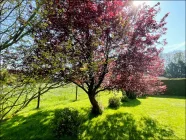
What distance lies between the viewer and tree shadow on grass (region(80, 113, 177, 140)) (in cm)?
755

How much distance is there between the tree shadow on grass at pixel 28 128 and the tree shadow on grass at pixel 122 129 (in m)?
1.70

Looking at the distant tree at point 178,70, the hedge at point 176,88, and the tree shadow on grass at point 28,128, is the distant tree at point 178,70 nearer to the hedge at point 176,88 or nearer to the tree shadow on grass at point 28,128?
the hedge at point 176,88

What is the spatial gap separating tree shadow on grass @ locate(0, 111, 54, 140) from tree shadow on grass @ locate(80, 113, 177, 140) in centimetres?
170

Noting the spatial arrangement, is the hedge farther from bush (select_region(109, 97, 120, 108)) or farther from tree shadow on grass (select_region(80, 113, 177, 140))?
tree shadow on grass (select_region(80, 113, 177, 140))

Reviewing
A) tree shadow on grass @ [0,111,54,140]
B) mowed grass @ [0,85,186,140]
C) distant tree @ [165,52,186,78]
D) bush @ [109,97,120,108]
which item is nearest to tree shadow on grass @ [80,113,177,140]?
mowed grass @ [0,85,186,140]

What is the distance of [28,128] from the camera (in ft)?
26.9

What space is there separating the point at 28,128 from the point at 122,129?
4.40m

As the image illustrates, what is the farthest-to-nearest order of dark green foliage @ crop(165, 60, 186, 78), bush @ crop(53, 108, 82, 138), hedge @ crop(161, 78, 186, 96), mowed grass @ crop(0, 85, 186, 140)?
dark green foliage @ crop(165, 60, 186, 78) < hedge @ crop(161, 78, 186, 96) < mowed grass @ crop(0, 85, 186, 140) < bush @ crop(53, 108, 82, 138)

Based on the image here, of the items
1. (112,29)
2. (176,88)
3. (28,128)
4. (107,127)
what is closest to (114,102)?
(107,127)

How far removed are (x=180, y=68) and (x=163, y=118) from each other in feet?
278

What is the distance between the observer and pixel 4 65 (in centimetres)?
244

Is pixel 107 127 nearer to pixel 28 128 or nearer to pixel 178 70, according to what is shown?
pixel 28 128

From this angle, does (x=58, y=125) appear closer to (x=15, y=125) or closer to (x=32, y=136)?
(x=32, y=136)

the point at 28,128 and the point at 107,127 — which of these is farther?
the point at 107,127
